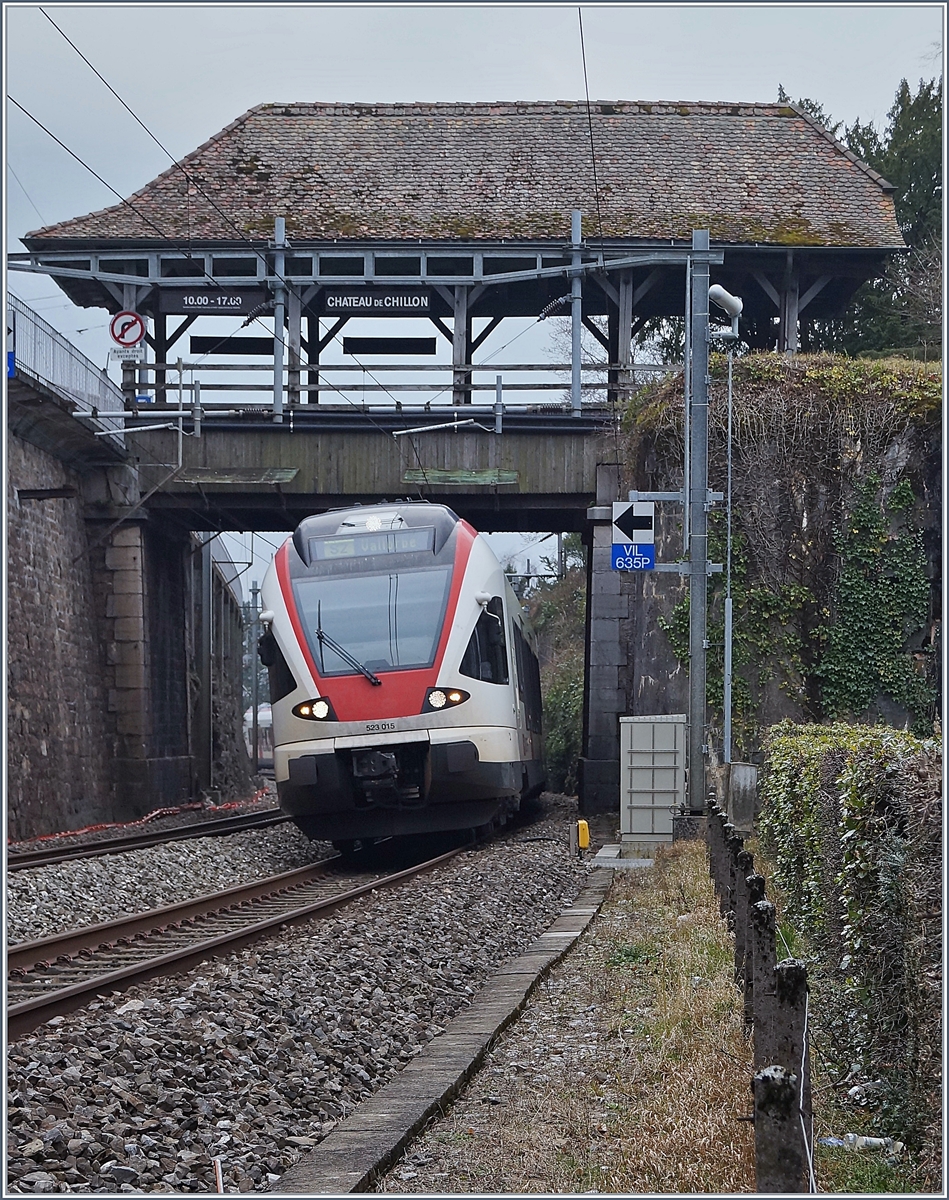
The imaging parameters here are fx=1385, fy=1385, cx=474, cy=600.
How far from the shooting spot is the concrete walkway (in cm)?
444

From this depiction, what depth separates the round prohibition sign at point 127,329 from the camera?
2397 cm

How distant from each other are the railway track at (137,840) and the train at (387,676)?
8.68 feet

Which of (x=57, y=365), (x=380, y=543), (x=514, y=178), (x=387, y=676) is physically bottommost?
(x=387, y=676)

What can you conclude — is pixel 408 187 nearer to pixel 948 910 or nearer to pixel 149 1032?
pixel 149 1032

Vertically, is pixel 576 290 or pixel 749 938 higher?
pixel 576 290

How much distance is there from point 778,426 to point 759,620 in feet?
10.0

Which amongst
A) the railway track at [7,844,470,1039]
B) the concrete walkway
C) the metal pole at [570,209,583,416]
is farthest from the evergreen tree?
the concrete walkway

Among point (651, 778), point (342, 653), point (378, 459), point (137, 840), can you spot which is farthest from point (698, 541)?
point (378, 459)

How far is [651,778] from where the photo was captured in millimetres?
16797

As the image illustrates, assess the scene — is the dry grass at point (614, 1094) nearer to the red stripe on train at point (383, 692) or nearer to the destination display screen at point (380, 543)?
the red stripe on train at point (383, 692)

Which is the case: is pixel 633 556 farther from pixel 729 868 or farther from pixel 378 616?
pixel 729 868

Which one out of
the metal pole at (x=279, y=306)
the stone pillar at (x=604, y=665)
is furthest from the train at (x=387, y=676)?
the metal pole at (x=279, y=306)

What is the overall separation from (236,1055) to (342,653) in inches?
347

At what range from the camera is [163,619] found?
2656 centimetres
